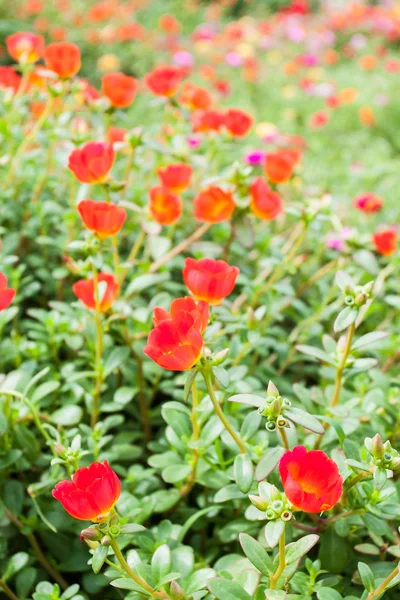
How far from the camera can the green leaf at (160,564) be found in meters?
0.89

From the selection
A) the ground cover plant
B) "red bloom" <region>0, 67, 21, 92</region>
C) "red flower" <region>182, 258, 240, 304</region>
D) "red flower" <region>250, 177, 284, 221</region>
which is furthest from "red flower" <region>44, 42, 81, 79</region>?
"red flower" <region>182, 258, 240, 304</region>

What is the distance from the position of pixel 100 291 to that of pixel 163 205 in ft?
1.06

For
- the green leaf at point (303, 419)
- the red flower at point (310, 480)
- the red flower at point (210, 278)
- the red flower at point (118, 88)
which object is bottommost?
the green leaf at point (303, 419)

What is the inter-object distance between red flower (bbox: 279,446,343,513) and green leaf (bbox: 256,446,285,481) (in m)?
0.11

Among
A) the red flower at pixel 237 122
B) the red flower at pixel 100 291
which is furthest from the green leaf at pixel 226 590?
the red flower at pixel 237 122

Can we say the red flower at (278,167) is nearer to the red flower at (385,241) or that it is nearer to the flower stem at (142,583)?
the red flower at (385,241)

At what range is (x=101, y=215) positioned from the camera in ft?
3.47

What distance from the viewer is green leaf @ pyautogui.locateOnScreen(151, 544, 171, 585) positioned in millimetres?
890

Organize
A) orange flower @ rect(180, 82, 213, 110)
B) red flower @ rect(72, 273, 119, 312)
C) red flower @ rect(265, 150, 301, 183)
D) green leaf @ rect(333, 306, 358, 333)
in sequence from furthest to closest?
orange flower @ rect(180, 82, 213, 110), red flower @ rect(265, 150, 301, 183), red flower @ rect(72, 273, 119, 312), green leaf @ rect(333, 306, 358, 333)

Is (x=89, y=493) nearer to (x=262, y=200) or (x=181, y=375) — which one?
(x=181, y=375)

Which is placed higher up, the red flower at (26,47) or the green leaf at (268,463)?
the red flower at (26,47)

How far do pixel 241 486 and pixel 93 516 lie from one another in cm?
26

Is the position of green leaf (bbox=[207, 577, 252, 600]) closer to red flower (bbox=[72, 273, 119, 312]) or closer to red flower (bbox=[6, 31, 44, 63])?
red flower (bbox=[72, 273, 119, 312])

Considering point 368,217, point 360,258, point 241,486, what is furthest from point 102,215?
point 368,217
